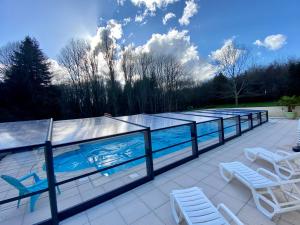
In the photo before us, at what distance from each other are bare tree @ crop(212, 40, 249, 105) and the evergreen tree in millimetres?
19816

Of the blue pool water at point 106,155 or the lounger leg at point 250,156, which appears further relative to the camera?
the blue pool water at point 106,155

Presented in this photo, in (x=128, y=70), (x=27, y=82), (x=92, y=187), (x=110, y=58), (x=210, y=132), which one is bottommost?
(x=92, y=187)

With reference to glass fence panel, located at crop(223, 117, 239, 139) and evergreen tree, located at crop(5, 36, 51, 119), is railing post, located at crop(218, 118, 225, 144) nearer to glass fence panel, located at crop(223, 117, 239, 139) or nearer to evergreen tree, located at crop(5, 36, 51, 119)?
glass fence panel, located at crop(223, 117, 239, 139)

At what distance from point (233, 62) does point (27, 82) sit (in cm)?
2238

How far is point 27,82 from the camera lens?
1360 cm

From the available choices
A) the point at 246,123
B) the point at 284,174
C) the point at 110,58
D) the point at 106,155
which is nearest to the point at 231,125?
the point at 246,123

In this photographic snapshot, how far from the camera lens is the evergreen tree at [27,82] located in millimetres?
13078

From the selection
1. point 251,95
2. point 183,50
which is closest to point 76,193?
point 183,50

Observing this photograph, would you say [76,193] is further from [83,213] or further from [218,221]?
[218,221]

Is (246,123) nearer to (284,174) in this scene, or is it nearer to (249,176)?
(284,174)

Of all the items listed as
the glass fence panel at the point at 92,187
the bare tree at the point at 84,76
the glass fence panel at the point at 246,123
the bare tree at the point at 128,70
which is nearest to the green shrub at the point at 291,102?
the glass fence panel at the point at 246,123

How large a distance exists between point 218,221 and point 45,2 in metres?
8.43

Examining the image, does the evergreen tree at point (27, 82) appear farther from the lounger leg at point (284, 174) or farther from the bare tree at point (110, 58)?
the lounger leg at point (284, 174)

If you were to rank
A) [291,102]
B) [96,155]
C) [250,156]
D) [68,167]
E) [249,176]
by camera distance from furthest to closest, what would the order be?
[291,102] → [96,155] → [68,167] → [250,156] → [249,176]
